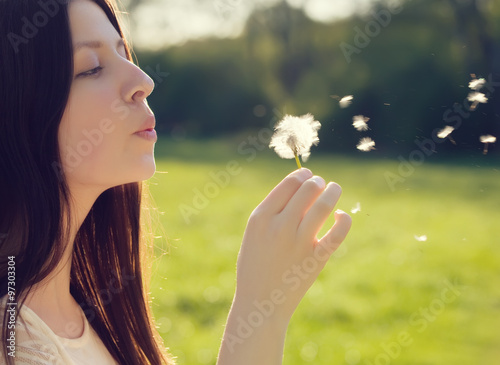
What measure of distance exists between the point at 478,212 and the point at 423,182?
7.87 feet

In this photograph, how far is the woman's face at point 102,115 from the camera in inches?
60.1

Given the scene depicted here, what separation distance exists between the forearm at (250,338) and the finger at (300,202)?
243 millimetres

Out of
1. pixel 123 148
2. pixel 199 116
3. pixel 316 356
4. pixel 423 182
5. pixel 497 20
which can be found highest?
pixel 123 148

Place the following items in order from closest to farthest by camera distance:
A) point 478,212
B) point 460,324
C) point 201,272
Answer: point 460,324 → point 201,272 → point 478,212

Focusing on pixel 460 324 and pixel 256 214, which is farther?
pixel 460 324

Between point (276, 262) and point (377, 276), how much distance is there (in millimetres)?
5101

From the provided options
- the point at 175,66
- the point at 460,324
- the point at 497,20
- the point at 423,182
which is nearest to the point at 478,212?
the point at 423,182

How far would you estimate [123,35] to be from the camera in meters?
1.77

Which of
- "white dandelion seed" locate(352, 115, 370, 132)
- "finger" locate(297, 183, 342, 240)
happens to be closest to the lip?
"finger" locate(297, 183, 342, 240)

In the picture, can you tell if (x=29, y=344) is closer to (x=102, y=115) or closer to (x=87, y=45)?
(x=102, y=115)

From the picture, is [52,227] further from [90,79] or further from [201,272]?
[201,272]

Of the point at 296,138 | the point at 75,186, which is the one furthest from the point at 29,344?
the point at 296,138

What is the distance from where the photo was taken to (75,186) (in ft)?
5.23

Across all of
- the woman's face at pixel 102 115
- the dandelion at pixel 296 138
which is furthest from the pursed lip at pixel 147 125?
the dandelion at pixel 296 138
